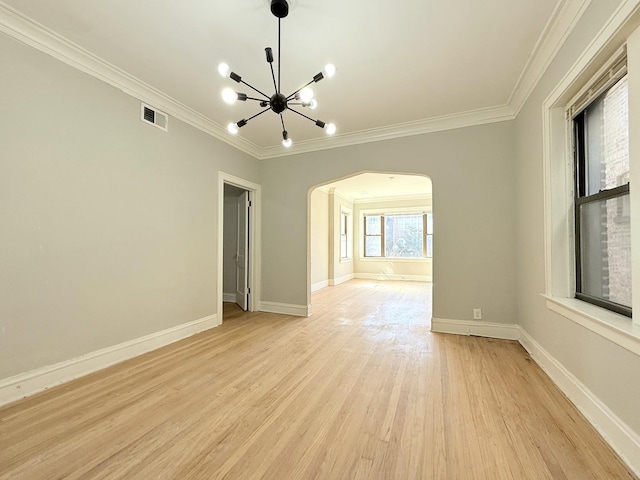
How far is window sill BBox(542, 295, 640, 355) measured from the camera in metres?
1.45

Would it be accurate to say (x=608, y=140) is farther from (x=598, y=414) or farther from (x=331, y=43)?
(x=331, y=43)

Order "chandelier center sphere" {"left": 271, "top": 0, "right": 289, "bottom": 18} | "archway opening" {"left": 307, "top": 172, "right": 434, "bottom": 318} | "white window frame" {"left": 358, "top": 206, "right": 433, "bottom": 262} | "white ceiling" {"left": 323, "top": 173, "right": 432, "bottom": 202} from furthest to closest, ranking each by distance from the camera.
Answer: "white window frame" {"left": 358, "top": 206, "right": 433, "bottom": 262} → "archway opening" {"left": 307, "top": 172, "right": 434, "bottom": 318} → "white ceiling" {"left": 323, "top": 173, "right": 432, "bottom": 202} → "chandelier center sphere" {"left": 271, "top": 0, "right": 289, "bottom": 18}

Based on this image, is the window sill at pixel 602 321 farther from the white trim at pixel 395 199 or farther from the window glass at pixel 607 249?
the white trim at pixel 395 199

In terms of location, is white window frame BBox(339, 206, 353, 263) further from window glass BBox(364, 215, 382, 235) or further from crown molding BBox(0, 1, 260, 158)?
crown molding BBox(0, 1, 260, 158)

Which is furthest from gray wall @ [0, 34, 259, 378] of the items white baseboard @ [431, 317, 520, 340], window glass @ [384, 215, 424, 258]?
window glass @ [384, 215, 424, 258]

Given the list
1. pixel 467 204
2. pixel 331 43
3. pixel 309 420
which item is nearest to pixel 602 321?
pixel 309 420

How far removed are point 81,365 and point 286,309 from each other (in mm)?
2685

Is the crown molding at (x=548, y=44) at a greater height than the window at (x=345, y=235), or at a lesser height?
greater

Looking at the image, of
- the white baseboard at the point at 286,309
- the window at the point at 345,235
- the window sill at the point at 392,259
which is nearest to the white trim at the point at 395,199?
the window at the point at 345,235

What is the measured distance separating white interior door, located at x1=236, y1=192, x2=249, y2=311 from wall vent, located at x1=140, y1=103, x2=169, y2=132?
1759mm

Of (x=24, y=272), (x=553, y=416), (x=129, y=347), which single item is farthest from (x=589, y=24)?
(x=129, y=347)

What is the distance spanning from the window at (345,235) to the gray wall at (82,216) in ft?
18.9

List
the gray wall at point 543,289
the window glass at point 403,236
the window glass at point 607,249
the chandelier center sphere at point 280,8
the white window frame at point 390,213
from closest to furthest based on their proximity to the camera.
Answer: the gray wall at point 543,289
the window glass at point 607,249
the chandelier center sphere at point 280,8
the white window frame at point 390,213
the window glass at point 403,236

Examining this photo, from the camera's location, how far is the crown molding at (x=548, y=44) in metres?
1.93
